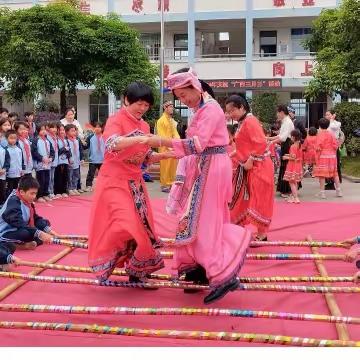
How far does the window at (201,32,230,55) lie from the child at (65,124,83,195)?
1332cm

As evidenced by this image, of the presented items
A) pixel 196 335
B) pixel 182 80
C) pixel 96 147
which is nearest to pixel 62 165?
pixel 96 147

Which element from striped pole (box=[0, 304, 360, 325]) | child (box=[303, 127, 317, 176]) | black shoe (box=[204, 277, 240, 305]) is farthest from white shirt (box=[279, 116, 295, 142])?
striped pole (box=[0, 304, 360, 325])

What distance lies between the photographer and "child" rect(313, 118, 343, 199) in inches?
337

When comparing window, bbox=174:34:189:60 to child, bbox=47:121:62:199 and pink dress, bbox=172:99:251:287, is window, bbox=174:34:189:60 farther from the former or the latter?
pink dress, bbox=172:99:251:287

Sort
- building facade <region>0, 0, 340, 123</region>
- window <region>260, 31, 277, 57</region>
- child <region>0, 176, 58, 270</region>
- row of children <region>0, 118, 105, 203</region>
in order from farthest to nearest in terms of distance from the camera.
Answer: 1. window <region>260, 31, 277, 57</region>
2. building facade <region>0, 0, 340, 123</region>
3. row of children <region>0, 118, 105, 203</region>
4. child <region>0, 176, 58, 270</region>

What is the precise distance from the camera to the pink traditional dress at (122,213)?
3.30m

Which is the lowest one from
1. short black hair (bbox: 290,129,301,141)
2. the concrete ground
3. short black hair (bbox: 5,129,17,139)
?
the concrete ground

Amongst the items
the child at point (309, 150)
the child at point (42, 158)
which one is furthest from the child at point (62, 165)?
the child at point (309, 150)

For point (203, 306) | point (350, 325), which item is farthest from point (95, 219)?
point (350, 325)

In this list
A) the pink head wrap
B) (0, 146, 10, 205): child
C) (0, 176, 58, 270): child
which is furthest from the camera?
(0, 146, 10, 205): child

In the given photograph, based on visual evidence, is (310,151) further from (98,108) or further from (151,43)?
(98,108)

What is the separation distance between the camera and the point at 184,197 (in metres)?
3.36

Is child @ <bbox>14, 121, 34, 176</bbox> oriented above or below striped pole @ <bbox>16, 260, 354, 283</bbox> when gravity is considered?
above

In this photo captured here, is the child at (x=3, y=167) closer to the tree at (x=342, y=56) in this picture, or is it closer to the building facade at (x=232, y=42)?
the tree at (x=342, y=56)
